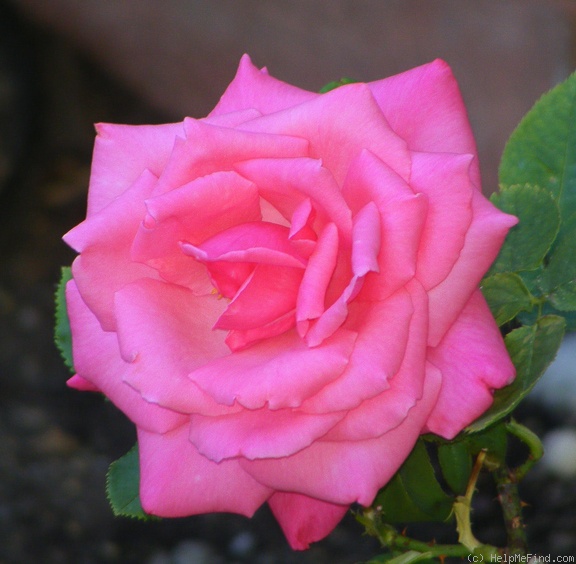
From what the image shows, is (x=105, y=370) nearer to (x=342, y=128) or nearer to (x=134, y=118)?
(x=342, y=128)

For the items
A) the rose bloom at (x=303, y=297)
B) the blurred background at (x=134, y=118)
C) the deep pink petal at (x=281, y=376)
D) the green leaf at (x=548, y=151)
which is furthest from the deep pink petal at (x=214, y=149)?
the blurred background at (x=134, y=118)

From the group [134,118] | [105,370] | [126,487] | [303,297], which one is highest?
[303,297]

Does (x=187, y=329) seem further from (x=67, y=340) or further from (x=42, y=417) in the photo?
(x=42, y=417)

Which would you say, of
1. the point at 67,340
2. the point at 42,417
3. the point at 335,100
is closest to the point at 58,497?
the point at 42,417

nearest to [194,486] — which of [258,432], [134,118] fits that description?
[258,432]

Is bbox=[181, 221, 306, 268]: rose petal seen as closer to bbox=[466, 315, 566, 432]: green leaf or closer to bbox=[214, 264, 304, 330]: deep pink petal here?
bbox=[214, 264, 304, 330]: deep pink petal

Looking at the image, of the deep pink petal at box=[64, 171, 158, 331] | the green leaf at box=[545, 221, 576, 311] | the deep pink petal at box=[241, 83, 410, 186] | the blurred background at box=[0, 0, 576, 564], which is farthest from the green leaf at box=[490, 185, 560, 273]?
the blurred background at box=[0, 0, 576, 564]

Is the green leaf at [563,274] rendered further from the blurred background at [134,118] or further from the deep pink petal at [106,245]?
the blurred background at [134,118]
